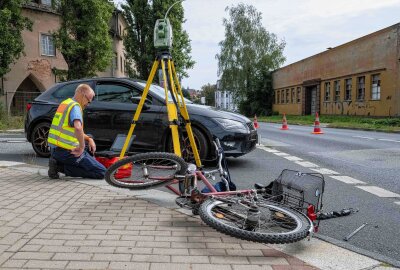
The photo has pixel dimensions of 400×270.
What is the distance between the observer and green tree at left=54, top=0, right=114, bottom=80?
87.6 feet

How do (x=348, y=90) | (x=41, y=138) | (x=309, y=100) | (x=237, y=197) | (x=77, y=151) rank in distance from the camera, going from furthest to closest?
(x=309, y=100)
(x=348, y=90)
(x=41, y=138)
(x=77, y=151)
(x=237, y=197)

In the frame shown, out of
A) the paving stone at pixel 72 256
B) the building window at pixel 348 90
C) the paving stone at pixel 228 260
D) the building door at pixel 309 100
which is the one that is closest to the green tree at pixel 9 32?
the paving stone at pixel 72 256

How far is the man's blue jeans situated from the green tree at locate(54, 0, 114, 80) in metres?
22.2

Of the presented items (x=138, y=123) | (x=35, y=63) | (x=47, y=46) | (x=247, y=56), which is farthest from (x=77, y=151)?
(x=247, y=56)

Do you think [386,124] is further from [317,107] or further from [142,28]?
[142,28]

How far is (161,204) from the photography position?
4.70m

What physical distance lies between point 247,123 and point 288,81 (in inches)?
1789

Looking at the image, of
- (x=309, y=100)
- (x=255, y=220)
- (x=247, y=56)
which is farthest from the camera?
(x=247, y=56)

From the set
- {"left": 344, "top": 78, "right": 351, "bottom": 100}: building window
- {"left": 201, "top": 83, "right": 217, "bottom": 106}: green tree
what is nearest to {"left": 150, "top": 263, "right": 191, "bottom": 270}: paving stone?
{"left": 344, "top": 78, "right": 351, "bottom": 100}: building window

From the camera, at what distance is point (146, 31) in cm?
3794

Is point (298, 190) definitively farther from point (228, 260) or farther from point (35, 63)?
point (35, 63)

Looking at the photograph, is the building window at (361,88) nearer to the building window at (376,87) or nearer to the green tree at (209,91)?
the building window at (376,87)

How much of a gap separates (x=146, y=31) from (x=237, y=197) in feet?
118

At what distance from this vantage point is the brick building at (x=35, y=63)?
28.4m
